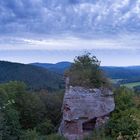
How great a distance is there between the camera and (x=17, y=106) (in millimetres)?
37844

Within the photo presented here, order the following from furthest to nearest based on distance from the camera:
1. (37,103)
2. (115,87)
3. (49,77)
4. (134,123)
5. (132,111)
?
(49,77), (37,103), (115,87), (132,111), (134,123)

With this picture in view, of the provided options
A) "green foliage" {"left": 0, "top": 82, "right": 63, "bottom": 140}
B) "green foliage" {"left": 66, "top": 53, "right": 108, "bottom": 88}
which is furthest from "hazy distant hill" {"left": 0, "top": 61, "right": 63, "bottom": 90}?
"green foliage" {"left": 66, "top": 53, "right": 108, "bottom": 88}

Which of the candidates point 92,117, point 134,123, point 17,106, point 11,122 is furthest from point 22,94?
point 134,123

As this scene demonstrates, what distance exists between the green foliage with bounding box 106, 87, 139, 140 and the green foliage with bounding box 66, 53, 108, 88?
6.38 feet

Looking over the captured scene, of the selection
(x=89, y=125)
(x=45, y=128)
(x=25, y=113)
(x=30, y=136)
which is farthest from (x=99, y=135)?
(x=25, y=113)

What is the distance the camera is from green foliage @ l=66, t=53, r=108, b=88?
2920cm

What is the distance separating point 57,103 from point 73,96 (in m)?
15.5

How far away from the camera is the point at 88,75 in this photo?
29.6 m

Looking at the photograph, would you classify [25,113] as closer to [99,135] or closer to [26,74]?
[99,135]

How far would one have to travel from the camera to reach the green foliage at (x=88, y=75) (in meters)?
29.2

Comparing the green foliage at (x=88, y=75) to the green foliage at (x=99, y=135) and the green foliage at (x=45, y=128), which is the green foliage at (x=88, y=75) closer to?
the green foliage at (x=99, y=135)

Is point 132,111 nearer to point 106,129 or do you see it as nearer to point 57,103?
point 106,129

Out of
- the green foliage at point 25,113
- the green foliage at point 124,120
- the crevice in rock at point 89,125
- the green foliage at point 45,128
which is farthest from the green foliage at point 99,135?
the green foliage at point 45,128

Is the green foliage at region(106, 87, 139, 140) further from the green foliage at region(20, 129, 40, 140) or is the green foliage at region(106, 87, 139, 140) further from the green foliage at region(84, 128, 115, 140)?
the green foliage at region(20, 129, 40, 140)
